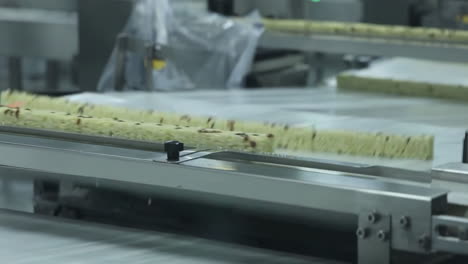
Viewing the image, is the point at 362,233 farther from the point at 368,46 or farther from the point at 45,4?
the point at 45,4

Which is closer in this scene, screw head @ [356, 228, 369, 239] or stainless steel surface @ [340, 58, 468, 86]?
screw head @ [356, 228, 369, 239]

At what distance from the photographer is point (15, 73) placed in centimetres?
363

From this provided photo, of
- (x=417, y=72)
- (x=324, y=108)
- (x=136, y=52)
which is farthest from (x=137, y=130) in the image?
(x=417, y=72)

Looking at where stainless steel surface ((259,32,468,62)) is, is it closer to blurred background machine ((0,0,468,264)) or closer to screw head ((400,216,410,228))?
blurred background machine ((0,0,468,264))

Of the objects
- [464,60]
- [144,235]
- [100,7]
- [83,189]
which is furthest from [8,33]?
[144,235]

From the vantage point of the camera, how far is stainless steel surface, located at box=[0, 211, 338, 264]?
123cm

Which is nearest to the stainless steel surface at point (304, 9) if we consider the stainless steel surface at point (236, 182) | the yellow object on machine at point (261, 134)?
the yellow object on machine at point (261, 134)

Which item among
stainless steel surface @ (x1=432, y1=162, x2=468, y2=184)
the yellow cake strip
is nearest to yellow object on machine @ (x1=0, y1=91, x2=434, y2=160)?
the yellow cake strip

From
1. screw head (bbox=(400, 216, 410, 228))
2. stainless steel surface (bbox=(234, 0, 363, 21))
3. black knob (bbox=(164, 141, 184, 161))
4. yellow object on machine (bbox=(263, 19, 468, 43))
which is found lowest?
screw head (bbox=(400, 216, 410, 228))

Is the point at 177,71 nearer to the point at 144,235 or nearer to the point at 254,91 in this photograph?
the point at 254,91

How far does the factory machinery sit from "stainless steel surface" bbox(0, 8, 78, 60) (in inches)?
69.1

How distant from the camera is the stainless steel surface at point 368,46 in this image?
2.77 metres

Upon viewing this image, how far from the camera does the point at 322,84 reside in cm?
322

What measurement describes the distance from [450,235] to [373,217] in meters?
0.09
